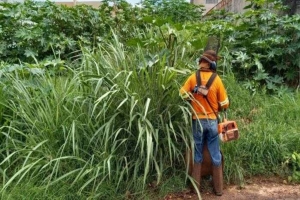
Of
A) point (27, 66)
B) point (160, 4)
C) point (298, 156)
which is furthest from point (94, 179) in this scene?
point (160, 4)

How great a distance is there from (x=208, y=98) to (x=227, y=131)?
38 centimetres

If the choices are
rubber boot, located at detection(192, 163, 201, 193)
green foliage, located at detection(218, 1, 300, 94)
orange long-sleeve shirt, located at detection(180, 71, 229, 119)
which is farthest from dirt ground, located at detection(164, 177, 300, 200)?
green foliage, located at detection(218, 1, 300, 94)

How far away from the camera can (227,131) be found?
11.7 ft

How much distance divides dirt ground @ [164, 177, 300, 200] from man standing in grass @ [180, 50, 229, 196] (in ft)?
0.51

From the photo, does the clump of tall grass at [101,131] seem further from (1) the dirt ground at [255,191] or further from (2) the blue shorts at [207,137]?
(1) the dirt ground at [255,191]

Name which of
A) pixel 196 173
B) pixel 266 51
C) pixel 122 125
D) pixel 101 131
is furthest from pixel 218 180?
pixel 266 51

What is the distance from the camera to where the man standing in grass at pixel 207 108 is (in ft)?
11.9

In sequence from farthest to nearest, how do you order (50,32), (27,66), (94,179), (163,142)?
1. (50,32)
2. (27,66)
3. (163,142)
4. (94,179)

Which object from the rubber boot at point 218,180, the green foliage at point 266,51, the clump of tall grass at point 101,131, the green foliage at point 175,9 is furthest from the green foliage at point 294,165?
the green foliage at point 175,9

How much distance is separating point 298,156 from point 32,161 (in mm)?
2954

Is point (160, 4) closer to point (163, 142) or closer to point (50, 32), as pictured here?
point (50, 32)

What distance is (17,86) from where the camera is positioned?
4.28 m

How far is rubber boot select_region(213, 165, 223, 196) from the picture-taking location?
370 centimetres

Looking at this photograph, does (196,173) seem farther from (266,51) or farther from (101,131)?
(266,51)
